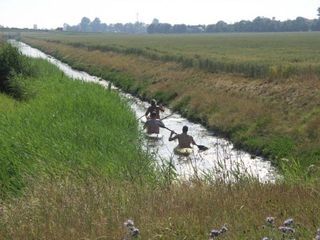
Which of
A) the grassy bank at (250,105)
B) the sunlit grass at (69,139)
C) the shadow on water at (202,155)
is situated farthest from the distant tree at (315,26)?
the sunlit grass at (69,139)

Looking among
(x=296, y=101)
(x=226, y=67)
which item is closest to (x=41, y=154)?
(x=296, y=101)

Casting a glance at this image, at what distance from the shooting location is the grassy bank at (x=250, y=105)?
16328 millimetres

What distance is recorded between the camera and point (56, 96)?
2052 cm

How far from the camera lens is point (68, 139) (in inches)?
523

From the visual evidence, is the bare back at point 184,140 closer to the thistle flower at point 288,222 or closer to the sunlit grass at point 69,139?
the sunlit grass at point 69,139

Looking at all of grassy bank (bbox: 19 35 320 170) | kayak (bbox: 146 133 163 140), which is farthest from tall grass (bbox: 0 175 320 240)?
kayak (bbox: 146 133 163 140)

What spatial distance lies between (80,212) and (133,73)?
110ft

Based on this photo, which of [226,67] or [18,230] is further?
[226,67]

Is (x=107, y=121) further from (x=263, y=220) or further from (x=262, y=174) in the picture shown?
(x=263, y=220)

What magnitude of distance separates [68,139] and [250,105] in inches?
426

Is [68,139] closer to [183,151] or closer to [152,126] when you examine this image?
[183,151]

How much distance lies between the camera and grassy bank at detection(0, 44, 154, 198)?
10.3m

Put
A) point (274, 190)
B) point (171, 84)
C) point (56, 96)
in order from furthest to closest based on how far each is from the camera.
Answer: point (171, 84)
point (56, 96)
point (274, 190)

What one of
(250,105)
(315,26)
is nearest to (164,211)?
(250,105)
